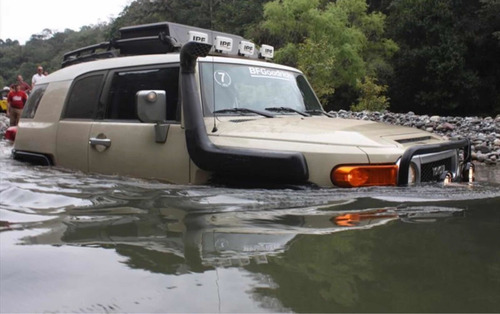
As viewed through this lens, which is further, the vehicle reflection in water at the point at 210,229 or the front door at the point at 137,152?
the front door at the point at 137,152

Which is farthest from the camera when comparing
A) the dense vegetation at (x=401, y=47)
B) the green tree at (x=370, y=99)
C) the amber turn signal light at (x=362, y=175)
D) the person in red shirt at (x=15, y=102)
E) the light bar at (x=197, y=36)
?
the dense vegetation at (x=401, y=47)

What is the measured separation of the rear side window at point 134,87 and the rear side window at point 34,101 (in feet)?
4.55

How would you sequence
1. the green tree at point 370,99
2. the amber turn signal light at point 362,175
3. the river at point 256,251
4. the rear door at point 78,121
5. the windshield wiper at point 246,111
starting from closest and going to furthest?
the river at point 256,251
the amber turn signal light at point 362,175
the windshield wiper at point 246,111
the rear door at point 78,121
the green tree at point 370,99

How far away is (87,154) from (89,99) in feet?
1.98

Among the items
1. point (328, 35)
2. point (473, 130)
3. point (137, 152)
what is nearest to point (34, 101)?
point (137, 152)

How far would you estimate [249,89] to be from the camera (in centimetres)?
450

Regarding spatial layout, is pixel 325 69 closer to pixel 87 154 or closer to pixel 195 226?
pixel 87 154

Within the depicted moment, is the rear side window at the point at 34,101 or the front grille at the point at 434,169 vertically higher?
the rear side window at the point at 34,101

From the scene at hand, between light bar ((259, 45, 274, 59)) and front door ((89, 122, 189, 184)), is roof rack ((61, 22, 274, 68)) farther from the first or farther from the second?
front door ((89, 122, 189, 184))

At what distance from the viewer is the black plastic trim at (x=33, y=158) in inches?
→ 205

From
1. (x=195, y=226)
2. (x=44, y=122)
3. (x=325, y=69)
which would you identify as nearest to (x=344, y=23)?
(x=325, y=69)

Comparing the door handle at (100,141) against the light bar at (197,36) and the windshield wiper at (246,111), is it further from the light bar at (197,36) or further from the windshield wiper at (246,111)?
the light bar at (197,36)

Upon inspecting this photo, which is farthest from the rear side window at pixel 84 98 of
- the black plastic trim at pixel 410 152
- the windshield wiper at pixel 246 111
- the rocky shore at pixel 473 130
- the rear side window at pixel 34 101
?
the rocky shore at pixel 473 130

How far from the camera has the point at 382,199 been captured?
10.5ft
